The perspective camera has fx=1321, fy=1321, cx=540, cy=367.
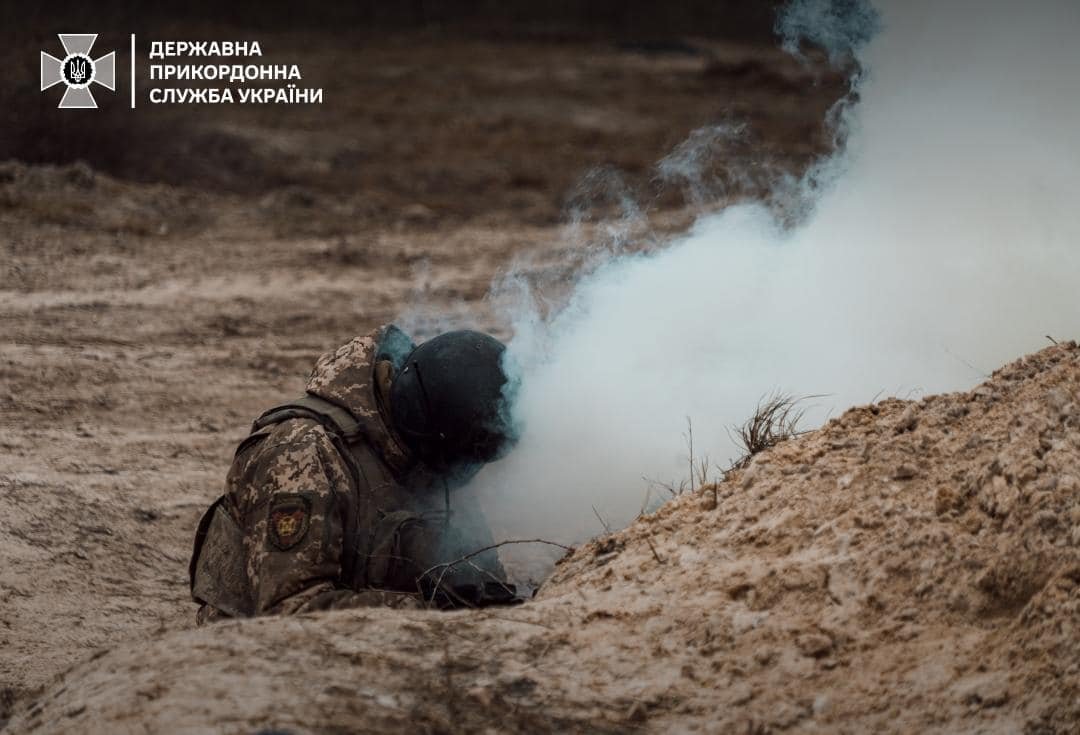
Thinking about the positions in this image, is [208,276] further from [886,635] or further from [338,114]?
[886,635]

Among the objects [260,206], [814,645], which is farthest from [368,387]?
[260,206]

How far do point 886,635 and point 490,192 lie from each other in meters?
9.66

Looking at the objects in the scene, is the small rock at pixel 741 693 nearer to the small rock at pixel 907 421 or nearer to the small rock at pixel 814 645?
the small rock at pixel 814 645

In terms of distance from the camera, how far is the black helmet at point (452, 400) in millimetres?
4355

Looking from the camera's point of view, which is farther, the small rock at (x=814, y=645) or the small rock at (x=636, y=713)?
the small rock at (x=814, y=645)

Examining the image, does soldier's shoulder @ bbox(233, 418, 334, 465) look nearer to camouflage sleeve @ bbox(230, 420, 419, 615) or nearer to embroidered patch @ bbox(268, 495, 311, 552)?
camouflage sleeve @ bbox(230, 420, 419, 615)

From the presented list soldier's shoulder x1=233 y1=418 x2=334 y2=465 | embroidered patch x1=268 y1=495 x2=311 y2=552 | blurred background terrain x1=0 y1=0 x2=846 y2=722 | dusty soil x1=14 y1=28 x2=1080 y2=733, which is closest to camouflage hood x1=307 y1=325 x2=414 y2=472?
soldier's shoulder x1=233 y1=418 x2=334 y2=465

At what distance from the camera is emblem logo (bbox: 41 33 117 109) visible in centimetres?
1291

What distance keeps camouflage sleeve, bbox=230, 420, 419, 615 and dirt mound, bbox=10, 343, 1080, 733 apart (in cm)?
52

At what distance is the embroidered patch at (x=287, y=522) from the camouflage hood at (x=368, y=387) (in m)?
0.41

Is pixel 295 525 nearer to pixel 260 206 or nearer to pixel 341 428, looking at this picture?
pixel 341 428

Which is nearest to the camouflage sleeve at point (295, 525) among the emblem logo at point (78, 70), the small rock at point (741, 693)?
the small rock at point (741, 693)

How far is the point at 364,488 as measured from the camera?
4.39m

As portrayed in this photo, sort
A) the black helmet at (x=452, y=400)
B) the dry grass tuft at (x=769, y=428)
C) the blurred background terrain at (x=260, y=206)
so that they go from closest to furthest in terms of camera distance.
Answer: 1. the black helmet at (x=452, y=400)
2. the dry grass tuft at (x=769, y=428)
3. the blurred background terrain at (x=260, y=206)
